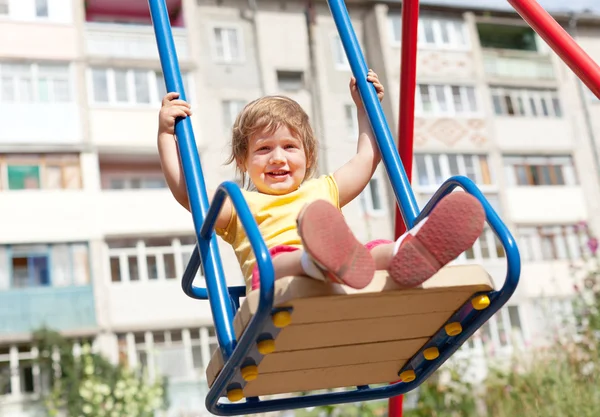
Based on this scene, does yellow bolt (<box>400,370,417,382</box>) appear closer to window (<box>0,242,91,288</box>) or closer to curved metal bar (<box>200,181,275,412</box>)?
curved metal bar (<box>200,181,275,412</box>)

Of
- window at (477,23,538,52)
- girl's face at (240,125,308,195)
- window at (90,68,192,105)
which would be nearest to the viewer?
girl's face at (240,125,308,195)

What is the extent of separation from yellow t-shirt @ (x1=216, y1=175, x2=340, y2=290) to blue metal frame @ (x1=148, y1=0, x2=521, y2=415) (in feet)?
0.39

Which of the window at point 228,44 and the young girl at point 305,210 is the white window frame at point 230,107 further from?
the young girl at point 305,210

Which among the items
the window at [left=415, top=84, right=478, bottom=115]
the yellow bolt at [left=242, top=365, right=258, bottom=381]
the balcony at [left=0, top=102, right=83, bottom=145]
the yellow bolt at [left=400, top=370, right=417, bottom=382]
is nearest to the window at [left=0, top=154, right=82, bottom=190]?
the balcony at [left=0, top=102, right=83, bottom=145]

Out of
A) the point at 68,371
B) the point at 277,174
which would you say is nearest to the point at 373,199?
the point at 68,371

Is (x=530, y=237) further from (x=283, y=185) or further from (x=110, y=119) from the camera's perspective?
(x=283, y=185)

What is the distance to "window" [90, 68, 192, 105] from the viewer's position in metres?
16.1

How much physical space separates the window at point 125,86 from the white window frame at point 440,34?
4.92m

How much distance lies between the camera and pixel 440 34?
19203 mm

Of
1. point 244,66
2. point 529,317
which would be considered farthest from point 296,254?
point 529,317

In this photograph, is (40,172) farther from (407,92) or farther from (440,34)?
(407,92)

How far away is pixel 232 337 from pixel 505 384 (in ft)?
15.1

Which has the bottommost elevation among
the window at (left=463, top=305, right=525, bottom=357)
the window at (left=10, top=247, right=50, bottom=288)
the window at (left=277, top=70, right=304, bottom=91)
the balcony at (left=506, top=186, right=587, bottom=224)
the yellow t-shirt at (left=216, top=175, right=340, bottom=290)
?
the yellow t-shirt at (left=216, top=175, right=340, bottom=290)

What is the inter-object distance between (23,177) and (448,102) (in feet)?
29.2
